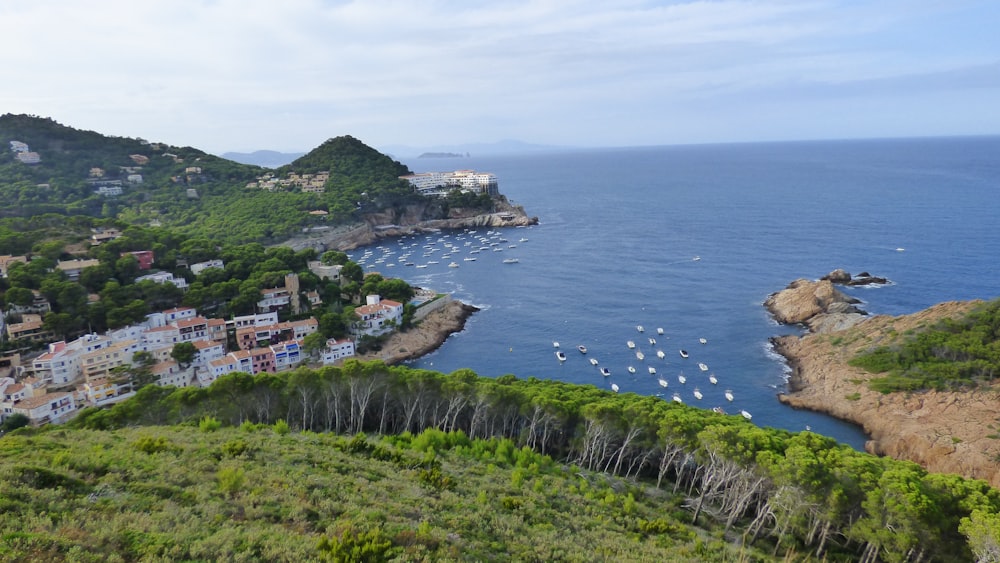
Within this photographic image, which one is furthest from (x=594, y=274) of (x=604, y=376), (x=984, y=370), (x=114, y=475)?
(x=114, y=475)

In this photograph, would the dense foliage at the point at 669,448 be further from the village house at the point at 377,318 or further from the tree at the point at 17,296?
the tree at the point at 17,296

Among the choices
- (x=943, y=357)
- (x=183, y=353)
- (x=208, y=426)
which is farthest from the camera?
(x=183, y=353)

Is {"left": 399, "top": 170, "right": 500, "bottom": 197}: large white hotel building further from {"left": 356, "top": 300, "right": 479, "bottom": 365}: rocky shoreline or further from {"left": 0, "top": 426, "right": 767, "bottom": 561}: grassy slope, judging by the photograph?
{"left": 0, "top": 426, "right": 767, "bottom": 561}: grassy slope

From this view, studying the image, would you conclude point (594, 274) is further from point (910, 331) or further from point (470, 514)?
point (470, 514)

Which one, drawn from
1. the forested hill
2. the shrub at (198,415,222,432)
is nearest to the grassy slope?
the shrub at (198,415,222,432)

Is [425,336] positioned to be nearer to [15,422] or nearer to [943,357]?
[15,422]

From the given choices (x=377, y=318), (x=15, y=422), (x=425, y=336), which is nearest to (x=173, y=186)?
(x=377, y=318)
